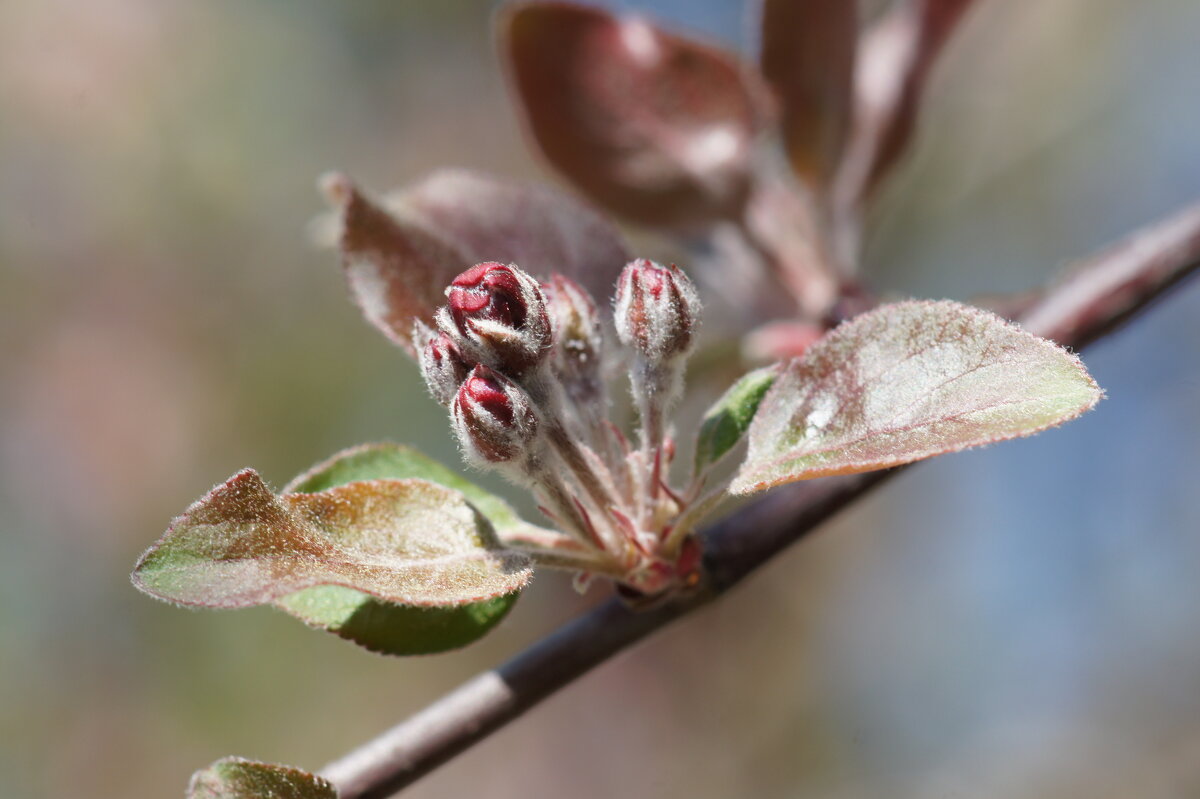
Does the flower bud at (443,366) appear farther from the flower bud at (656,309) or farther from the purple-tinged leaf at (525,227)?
the purple-tinged leaf at (525,227)

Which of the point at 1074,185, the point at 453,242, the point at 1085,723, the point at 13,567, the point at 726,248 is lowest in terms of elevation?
the point at 1085,723

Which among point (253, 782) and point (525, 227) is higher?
point (525, 227)

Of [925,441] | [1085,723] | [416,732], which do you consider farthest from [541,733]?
[925,441]

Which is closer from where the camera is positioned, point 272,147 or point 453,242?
point 453,242

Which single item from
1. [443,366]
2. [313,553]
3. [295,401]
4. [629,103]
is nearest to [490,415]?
[443,366]

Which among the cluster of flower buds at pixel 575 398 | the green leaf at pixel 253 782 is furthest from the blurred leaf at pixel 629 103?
the green leaf at pixel 253 782

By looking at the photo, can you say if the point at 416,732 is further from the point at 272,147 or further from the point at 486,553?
the point at 272,147

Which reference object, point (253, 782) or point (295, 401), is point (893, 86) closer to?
point (253, 782)
